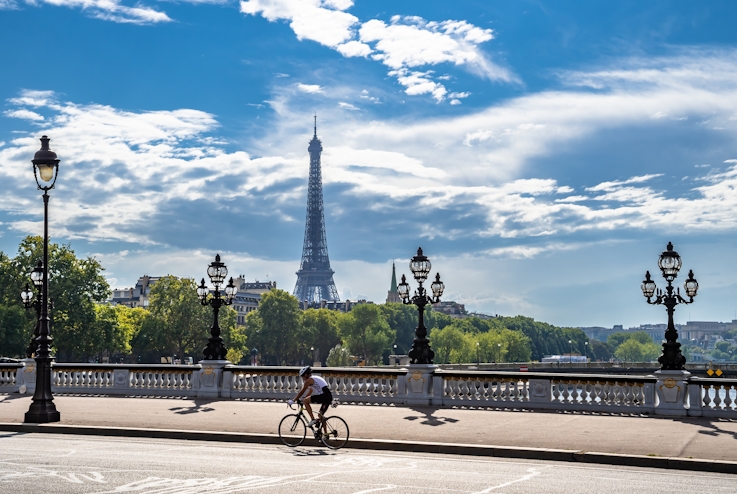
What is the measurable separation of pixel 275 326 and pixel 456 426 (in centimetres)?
14400

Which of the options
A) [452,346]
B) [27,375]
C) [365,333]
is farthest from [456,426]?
[452,346]

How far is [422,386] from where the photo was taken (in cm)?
3028

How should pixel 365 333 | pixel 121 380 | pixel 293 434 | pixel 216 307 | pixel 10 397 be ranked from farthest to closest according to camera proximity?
1. pixel 365 333
2. pixel 121 380
3. pixel 216 307
4. pixel 10 397
5. pixel 293 434

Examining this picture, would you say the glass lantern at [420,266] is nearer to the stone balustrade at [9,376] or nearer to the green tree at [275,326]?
the stone balustrade at [9,376]

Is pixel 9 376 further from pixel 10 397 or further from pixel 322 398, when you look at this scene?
pixel 322 398

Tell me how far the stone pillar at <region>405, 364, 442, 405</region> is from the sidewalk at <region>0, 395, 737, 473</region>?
4.11 feet

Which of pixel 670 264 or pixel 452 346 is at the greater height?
pixel 670 264

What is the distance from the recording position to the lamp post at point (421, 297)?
30.8 metres

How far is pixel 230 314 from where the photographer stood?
12975cm

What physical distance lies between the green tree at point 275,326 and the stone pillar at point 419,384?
5387 inches

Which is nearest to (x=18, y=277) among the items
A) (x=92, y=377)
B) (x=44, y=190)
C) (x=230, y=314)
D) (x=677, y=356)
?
(x=230, y=314)

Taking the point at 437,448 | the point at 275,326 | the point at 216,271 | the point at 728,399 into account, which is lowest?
the point at 437,448

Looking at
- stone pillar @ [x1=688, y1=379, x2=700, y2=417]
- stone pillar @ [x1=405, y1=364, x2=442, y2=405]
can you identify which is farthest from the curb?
stone pillar @ [x1=405, y1=364, x2=442, y2=405]

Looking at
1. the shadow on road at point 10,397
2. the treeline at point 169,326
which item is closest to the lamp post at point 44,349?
the shadow on road at point 10,397
